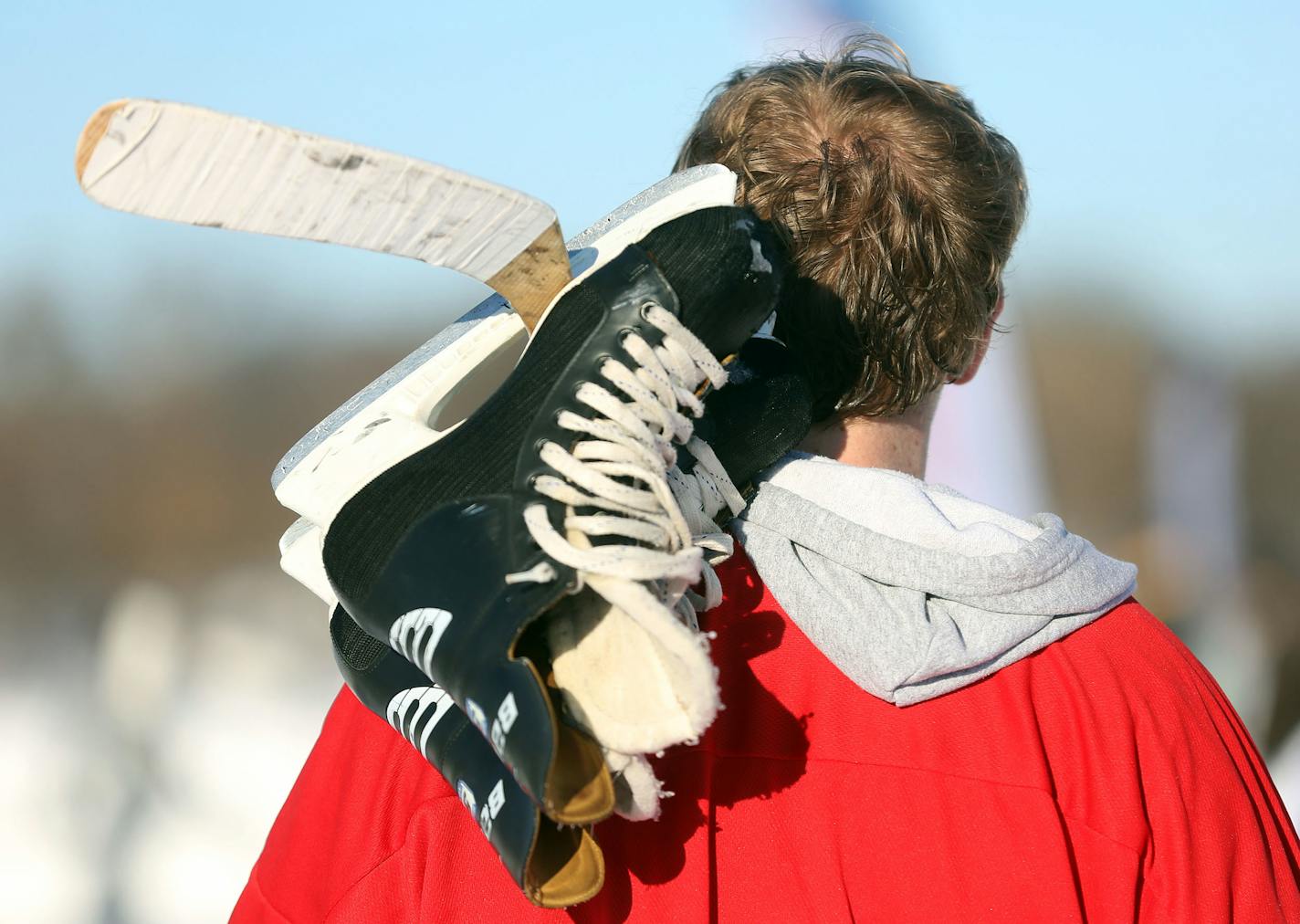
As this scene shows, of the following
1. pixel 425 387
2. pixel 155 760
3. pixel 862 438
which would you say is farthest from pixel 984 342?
pixel 155 760

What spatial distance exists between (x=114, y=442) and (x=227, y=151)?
14.1 meters

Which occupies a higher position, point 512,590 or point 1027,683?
point 512,590

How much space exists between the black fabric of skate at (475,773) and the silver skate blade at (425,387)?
13 cm

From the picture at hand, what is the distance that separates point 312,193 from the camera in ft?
2.63

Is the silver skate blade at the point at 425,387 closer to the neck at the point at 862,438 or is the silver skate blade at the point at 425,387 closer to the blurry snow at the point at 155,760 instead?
the neck at the point at 862,438

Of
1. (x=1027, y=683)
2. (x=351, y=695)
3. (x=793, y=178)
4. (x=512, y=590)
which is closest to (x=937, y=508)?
(x=1027, y=683)

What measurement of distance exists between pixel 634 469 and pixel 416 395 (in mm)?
233

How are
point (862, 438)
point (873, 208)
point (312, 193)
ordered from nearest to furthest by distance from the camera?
point (312, 193) → point (873, 208) → point (862, 438)

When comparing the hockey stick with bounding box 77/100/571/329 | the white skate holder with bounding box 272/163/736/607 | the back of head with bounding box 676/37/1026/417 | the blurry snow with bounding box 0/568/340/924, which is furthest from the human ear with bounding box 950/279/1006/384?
the blurry snow with bounding box 0/568/340/924

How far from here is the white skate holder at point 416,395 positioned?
943mm

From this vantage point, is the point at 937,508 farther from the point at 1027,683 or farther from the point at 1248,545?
the point at 1248,545

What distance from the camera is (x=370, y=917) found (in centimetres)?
110

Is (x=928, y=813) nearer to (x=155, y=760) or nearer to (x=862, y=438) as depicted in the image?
(x=862, y=438)

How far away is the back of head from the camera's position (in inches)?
45.5
